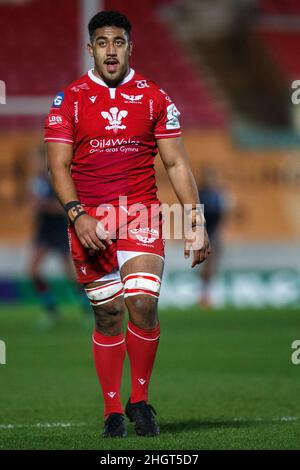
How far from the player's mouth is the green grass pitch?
1931 millimetres

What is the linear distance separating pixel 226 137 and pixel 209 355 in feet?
26.1

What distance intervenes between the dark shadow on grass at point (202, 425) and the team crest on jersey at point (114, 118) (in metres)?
1.66

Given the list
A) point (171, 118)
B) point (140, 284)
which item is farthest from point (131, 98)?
point (140, 284)

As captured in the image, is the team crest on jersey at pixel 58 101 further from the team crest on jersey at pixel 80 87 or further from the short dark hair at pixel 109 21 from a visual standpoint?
the short dark hair at pixel 109 21

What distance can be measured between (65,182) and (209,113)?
43.4ft

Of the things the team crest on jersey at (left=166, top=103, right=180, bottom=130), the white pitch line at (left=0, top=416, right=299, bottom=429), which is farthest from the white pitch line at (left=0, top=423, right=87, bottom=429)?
the team crest on jersey at (left=166, top=103, right=180, bottom=130)

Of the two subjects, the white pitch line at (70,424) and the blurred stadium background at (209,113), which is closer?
the white pitch line at (70,424)

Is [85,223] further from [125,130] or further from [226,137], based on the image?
[226,137]

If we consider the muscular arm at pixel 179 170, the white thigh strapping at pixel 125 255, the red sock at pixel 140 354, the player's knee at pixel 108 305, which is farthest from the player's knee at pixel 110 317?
the muscular arm at pixel 179 170

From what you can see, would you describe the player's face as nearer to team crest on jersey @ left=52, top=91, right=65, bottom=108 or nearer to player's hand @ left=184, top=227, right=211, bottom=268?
team crest on jersey @ left=52, top=91, right=65, bottom=108

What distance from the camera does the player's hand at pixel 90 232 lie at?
591cm

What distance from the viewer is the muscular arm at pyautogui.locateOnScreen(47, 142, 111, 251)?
5930 mm

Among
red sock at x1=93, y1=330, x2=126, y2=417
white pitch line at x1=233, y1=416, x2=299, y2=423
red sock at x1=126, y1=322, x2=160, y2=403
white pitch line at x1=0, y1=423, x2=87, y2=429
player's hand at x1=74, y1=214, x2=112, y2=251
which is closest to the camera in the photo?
player's hand at x1=74, y1=214, x2=112, y2=251
